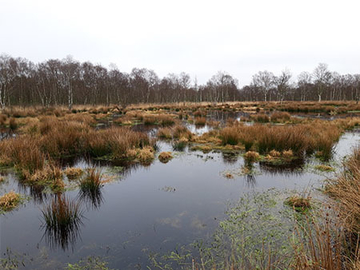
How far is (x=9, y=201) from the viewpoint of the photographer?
4828mm

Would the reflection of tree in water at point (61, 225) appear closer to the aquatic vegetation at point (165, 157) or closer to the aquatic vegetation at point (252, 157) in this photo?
the aquatic vegetation at point (165, 157)

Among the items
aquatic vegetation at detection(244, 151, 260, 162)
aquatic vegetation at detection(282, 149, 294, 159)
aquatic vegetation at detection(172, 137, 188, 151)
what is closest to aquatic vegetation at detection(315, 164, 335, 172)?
aquatic vegetation at detection(282, 149, 294, 159)

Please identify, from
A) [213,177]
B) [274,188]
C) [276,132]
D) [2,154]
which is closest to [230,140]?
[276,132]

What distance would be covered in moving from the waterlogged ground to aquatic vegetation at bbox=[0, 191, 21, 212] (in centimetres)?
21

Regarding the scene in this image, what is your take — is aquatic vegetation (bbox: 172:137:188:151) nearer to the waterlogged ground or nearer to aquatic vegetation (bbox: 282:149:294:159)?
the waterlogged ground

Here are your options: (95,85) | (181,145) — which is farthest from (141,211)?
(95,85)

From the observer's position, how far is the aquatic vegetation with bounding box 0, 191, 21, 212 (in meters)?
4.73

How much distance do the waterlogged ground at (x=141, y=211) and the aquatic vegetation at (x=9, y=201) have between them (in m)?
0.21

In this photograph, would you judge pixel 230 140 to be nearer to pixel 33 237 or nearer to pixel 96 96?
pixel 33 237

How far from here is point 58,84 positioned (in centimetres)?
4591

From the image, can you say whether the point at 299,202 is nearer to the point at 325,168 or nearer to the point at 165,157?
the point at 325,168

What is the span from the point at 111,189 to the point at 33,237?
2.26 meters

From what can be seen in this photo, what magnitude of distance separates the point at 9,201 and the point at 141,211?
294 cm

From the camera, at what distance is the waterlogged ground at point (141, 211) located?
342cm
